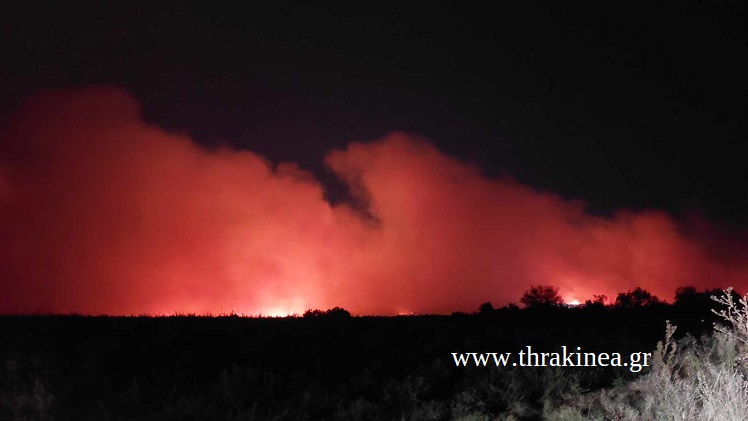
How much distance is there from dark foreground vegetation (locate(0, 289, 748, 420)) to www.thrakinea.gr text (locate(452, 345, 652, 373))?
11.0 inches

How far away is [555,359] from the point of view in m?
12.9

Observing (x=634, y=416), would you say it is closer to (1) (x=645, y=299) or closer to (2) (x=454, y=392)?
(2) (x=454, y=392)

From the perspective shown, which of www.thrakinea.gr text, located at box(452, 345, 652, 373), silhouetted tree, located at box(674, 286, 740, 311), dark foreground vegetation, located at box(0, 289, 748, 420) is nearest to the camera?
dark foreground vegetation, located at box(0, 289, 748, 420)

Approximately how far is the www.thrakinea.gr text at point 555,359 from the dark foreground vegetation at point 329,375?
280 mm

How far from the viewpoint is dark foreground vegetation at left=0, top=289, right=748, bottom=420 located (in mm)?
9734

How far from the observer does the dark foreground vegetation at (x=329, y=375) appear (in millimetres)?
9734

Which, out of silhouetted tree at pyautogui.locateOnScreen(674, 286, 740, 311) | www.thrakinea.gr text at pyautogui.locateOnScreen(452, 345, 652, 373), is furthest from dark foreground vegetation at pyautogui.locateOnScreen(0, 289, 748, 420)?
silhouetted tree at pyautogui.locateOnScreen(674, 286, 740, 311)

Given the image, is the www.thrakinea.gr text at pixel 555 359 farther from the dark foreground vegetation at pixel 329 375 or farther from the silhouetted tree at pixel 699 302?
the silhouetted tree at pixel 699 302

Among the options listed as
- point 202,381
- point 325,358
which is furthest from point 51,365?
point 325,358

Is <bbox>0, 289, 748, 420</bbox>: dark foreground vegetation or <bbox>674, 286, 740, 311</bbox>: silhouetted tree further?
<bbox>674, 286, 740, 311</bbox>: silhouetted tree

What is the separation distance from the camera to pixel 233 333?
556 inches

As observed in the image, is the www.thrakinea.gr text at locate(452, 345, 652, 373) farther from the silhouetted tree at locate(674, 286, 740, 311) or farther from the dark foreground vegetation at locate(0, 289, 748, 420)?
the silhouetted tree at locate(674, 286, 740, 311)

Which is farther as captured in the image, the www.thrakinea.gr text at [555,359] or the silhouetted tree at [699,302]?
the silhouetted tree at [699,302]

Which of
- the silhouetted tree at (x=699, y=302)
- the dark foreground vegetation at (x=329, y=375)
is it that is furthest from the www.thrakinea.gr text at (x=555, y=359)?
the silhouetted tree at (x=699, y=302)
